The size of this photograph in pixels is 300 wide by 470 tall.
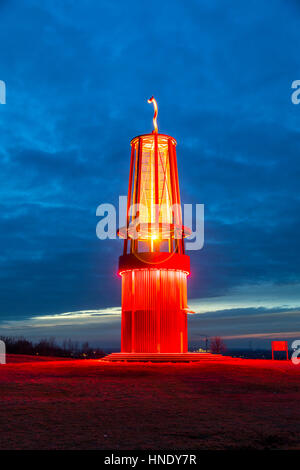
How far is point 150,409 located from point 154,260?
1340cm

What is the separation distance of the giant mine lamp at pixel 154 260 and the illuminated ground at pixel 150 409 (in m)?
5.86

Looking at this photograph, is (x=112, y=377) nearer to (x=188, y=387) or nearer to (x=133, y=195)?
(x=188, y=387)

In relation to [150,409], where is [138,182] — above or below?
above

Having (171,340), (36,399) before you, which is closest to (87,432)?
(36,399)

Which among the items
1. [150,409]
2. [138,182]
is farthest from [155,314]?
[150,409]

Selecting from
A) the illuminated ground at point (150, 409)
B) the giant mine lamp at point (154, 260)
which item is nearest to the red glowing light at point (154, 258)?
the giant mine lamp at point (154, 260)

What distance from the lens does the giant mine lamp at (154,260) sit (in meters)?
22.9

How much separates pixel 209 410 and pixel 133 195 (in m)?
16.5

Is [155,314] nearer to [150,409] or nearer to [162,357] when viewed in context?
[162,357]

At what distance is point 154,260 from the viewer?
75.8ft

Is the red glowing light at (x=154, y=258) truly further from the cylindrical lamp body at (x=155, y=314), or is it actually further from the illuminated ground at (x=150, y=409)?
the illuminated ground at (x=150, y=409)

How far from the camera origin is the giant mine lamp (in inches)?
901

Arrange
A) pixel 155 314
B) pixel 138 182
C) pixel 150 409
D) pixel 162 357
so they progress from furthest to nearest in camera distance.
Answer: pixel 138 182 < pixel 155 314 < pixel 162 357 < pixel 150 409

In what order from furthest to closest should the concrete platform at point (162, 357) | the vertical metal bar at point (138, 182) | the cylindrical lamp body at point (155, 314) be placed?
the vertical metal bar at point (138, 182)
the cylindrical lamp body at point (155, 314)
the concrete platform at point (162, 357)
